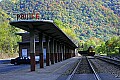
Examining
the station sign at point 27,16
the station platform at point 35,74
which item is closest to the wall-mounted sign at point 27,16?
the station sign at point 27,16

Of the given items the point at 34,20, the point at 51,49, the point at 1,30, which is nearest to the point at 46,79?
the point at 34,20

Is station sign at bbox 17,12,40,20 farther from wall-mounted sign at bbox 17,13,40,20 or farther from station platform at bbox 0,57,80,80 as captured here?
station platform at bbox 0,57,80,80

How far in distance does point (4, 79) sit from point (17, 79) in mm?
952

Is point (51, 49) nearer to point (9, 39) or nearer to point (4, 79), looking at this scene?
point (4, 79)

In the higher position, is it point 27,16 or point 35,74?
point 27,16

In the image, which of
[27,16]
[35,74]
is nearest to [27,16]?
[27,16]

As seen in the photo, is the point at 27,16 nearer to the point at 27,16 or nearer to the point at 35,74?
the point at 27,16

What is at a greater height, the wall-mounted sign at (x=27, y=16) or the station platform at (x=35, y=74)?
the wall-mounted sign at (x=27, y=16)

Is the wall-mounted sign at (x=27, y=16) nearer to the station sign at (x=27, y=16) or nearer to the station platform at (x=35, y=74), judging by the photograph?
the station sign at (x=27, y=16)

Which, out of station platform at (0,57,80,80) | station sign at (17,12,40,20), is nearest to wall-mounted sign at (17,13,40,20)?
station sign at (17,12,40,20)

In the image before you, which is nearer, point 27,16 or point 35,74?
point 35,74

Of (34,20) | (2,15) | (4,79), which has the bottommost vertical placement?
(4,79)

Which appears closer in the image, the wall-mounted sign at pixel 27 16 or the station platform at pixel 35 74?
the station platform at pixel 35 74

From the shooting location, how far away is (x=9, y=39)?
418 ft
